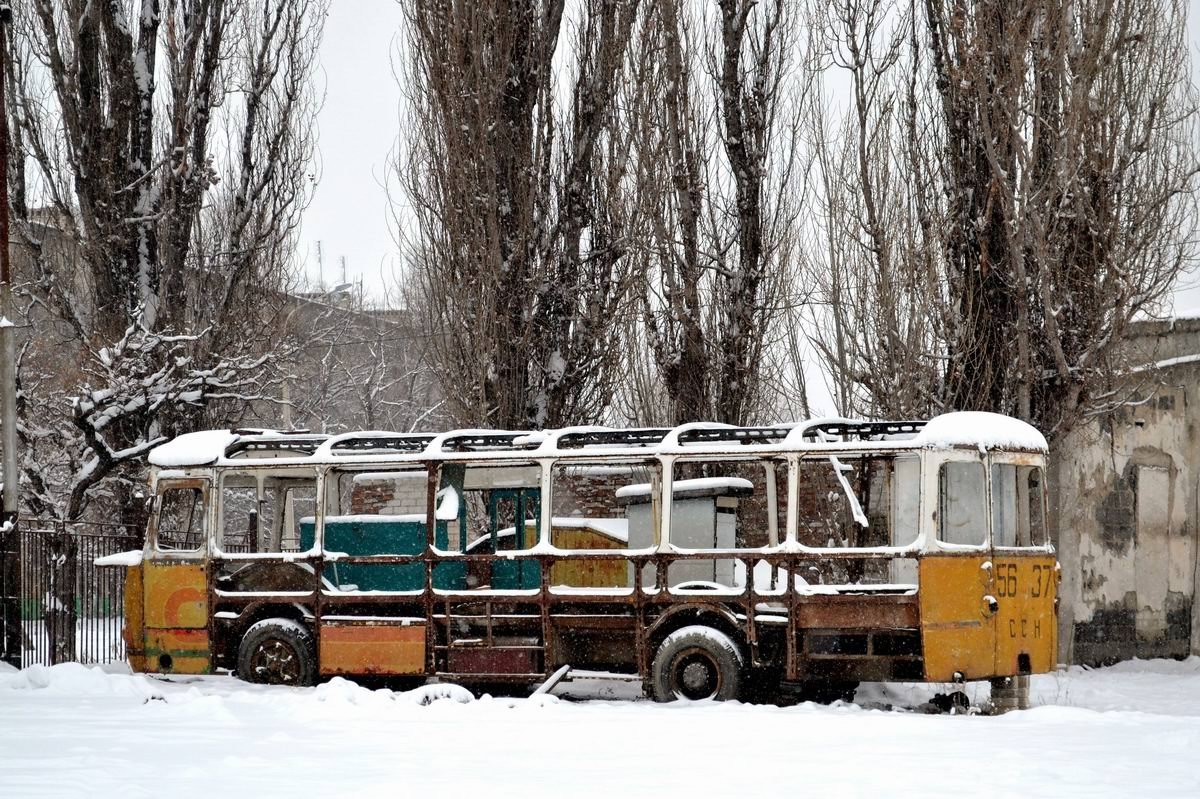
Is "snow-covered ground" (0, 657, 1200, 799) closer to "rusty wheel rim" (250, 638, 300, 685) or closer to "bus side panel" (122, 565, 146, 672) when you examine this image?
"rusty wheel rim" (250, 638, 300, 685)

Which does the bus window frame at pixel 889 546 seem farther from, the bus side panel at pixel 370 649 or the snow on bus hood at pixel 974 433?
the bus side panel at pixel 370 649

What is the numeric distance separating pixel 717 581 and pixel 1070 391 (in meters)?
6.40

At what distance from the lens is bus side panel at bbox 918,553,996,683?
1109 cm

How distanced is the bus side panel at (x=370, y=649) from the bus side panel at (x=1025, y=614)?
509 centimetres

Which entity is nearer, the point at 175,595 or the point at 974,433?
the point at 974,433

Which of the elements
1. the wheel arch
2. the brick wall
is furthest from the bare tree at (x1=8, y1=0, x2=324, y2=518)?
the wheel arch

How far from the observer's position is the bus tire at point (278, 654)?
13.0 metres

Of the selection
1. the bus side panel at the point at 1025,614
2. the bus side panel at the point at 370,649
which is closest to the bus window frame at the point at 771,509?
the bus side panel at the point at 1025,614

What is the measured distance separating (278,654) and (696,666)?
13.2ft

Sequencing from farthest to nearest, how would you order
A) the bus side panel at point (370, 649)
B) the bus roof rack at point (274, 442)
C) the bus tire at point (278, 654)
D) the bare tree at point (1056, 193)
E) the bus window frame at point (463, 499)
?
the bare tree at point (1056, 193)
the bus roof rack at point (274, 442)
the bus tire at point (278, 654)
the bus side panel at point (370, 649)
the bus window frame at point (463, 499)

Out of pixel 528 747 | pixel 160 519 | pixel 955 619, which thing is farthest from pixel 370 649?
pixel 955 619

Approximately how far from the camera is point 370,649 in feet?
42.2

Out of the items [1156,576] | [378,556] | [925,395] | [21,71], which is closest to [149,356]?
[21,71]

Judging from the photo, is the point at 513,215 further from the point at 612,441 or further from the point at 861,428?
the point at 861,428
